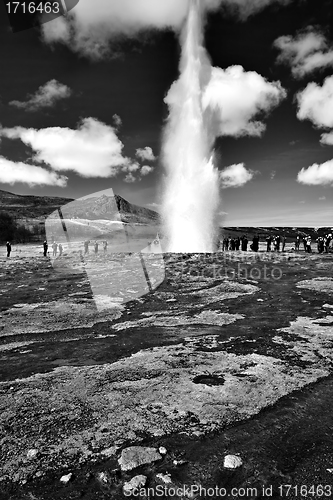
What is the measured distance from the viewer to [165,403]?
14.9ft

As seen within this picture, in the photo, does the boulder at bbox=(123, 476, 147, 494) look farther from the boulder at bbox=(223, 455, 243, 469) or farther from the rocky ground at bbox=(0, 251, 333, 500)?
the boulder at bbox=(223, 455, 243, 469)

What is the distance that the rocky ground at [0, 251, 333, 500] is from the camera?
10.3 feet

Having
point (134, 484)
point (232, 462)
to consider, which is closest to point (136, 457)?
point (134, 484)

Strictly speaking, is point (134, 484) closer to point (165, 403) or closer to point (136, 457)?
point (136, 457)

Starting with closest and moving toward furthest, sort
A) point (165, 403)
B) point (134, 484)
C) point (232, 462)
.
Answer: point (134, 484), point (232, 462), point (165, 403)

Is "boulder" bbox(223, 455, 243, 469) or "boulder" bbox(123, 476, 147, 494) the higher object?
"boulder" bbox(223, 455, 243, 469)

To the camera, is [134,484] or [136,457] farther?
[136,457]

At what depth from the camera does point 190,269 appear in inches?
872

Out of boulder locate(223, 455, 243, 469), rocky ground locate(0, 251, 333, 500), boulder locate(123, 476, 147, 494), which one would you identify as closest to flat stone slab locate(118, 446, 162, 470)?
rocky ground locate(0, 251, 333, 500)

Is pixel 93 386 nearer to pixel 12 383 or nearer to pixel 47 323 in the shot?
pixel 12 383

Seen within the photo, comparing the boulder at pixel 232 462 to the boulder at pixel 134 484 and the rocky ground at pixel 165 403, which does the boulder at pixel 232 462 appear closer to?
the rocky ground at pixel 165 403

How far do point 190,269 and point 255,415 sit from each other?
58.9 feet

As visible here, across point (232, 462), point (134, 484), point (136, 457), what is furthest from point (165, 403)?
point (134, 484)

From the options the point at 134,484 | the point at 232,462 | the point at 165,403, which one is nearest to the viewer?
the point at 134,484
